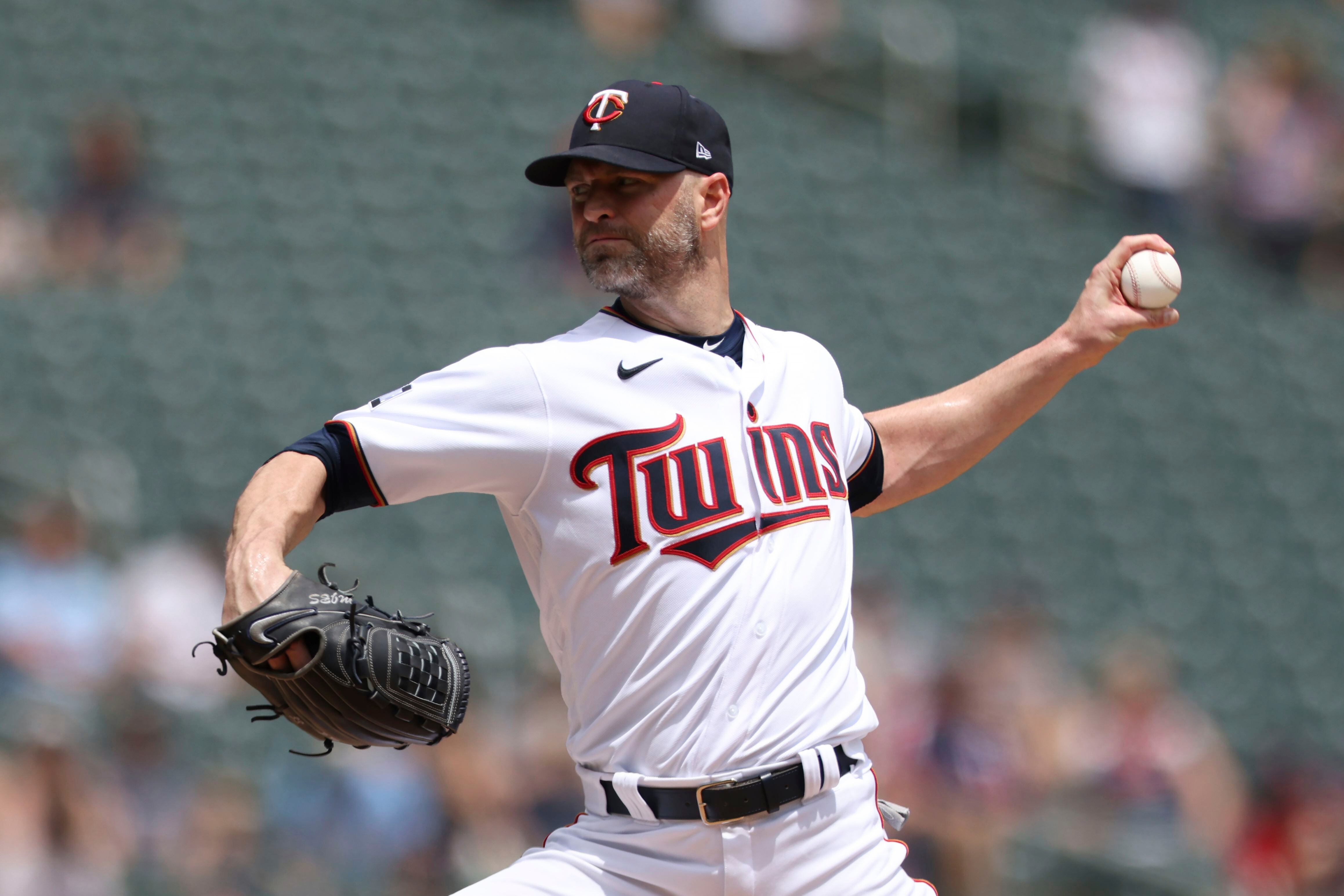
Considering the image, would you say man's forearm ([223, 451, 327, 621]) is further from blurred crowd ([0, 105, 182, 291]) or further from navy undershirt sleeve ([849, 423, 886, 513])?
blurred crowd ([0, 105, 182, 291])

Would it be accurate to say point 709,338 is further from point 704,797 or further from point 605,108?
point 704,797

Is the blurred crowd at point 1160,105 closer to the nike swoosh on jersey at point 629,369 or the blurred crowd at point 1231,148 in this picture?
the blurred crowd at point 1231,148

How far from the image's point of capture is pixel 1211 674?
25.5 ft

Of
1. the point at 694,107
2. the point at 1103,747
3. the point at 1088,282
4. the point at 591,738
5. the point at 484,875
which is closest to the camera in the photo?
the point at 591,738

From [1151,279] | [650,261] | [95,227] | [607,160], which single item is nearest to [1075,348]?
[1151,279]

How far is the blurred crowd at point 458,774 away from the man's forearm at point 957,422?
112 inches

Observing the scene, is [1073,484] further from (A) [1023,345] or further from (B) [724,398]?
(B) [724,398]

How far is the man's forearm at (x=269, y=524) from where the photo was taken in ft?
6.80

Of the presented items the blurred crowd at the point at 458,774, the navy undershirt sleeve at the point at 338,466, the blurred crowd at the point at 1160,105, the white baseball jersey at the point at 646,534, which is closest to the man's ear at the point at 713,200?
the white baseball jersey at the point at 646,534

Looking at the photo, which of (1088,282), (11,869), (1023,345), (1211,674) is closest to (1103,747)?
(1211,674)

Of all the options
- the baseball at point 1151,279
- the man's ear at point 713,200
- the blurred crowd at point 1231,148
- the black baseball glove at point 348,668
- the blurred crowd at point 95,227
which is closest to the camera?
the black baseball glove at point 348,668

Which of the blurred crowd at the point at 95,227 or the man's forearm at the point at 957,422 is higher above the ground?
the man's forearm at the point at 957,422

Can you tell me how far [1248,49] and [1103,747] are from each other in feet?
18.3

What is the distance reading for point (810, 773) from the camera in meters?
2.44
